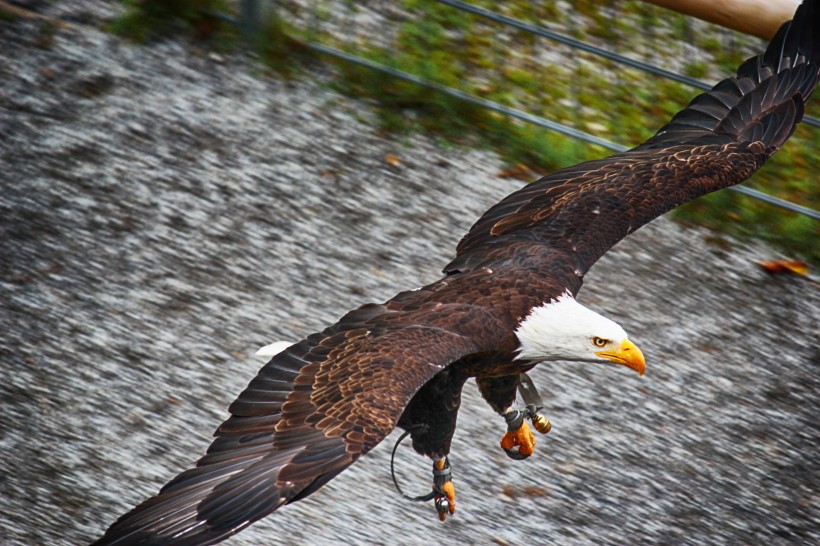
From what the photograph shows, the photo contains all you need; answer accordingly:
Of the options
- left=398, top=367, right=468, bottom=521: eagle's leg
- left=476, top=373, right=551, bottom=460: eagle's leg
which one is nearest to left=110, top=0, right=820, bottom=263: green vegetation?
left=476, top=373, right=551, bottom=460: eagle's leg

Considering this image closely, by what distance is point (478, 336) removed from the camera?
3736 mm

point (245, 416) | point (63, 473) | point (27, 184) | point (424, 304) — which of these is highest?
point (424, 304)

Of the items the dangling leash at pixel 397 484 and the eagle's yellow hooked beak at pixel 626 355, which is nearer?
the eagle's yellow hooked beak at pixel 626 355

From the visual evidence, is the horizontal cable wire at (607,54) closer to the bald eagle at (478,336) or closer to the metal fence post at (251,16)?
the bald eagle at (478,336)

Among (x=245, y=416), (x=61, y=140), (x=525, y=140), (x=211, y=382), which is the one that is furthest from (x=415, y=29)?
(x=245, y=416)

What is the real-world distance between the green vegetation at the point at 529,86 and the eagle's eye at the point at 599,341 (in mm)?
2293

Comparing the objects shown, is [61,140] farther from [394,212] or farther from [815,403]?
[815,403]

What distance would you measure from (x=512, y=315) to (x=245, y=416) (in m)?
0.98

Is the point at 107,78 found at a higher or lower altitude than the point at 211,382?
higher

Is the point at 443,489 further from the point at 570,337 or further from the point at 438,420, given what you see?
the point at 570,337

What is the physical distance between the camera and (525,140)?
20.5ft

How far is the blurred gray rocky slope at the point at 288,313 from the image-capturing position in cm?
445

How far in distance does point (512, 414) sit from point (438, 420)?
460 mm

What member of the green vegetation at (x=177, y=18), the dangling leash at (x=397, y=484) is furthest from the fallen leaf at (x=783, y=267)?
the green vegetation at (x=177, y=18)
